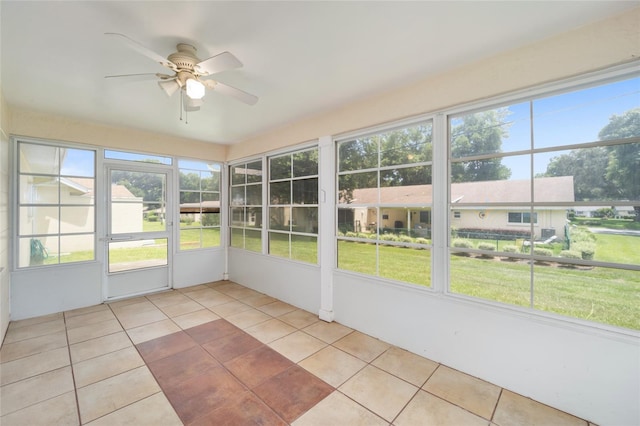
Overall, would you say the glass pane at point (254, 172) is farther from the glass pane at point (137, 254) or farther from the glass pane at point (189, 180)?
the glass pane at point (137, 254)

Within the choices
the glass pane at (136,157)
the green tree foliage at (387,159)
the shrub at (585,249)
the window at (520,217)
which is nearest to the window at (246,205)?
the glass pane at (136,157)

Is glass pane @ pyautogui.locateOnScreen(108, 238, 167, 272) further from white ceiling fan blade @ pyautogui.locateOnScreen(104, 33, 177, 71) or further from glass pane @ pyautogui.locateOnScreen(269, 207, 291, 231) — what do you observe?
white ceiling fan blade @ pyautogui.locateOnScreen(104, 33, 177, 71)

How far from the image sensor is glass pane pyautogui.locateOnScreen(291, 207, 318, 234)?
138 inches

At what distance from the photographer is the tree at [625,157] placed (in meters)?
1.65

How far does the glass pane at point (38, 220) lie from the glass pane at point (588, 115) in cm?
540

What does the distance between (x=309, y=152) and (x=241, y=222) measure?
2044mm

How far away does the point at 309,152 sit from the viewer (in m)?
3.58

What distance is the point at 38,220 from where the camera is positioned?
3320 mm

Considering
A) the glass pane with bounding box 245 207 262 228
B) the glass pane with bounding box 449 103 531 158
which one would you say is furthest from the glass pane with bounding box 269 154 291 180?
the glass pane with bounding box 449 103 531 158

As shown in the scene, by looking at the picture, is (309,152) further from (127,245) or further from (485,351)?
(127,245)

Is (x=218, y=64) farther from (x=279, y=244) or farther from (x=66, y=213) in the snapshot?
(x=66, y=213)

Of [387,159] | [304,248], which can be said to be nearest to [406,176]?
[387,159]

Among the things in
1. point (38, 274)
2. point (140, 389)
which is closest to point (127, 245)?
point (38, 274)

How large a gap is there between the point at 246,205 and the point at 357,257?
8.15 feet
